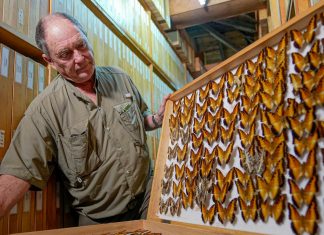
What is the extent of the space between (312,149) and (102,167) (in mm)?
828

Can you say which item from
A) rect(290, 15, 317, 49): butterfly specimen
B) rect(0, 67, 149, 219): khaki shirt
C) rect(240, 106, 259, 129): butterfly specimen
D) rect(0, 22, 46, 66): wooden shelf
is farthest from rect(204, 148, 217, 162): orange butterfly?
rect(0, 22, 46, 66): wooden shelf

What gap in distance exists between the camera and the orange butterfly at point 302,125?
57cm

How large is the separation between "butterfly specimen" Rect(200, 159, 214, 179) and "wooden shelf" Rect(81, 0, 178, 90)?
4.01 ft

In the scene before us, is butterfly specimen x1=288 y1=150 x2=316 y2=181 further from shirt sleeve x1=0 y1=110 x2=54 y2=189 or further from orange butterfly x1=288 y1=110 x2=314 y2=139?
shirt sleeve x1=0 y1=110 x2=54 y2=189

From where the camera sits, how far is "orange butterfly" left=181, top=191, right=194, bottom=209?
0.86 meters

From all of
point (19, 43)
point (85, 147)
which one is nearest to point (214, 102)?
point (85, 147)

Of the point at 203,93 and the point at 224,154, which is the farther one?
the point at 203,93

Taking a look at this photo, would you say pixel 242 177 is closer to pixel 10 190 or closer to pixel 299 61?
pixel 299 61

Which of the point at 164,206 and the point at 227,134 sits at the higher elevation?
the point at 227,134

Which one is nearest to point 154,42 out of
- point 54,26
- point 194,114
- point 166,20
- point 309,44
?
point 166,20

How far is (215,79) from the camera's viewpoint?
0.88 metres

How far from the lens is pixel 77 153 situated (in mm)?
1146

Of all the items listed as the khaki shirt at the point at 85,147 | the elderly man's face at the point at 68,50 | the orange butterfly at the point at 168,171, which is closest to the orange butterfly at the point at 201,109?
the orange butterfly at the point at 168,171

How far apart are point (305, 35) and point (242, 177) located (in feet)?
1.09
